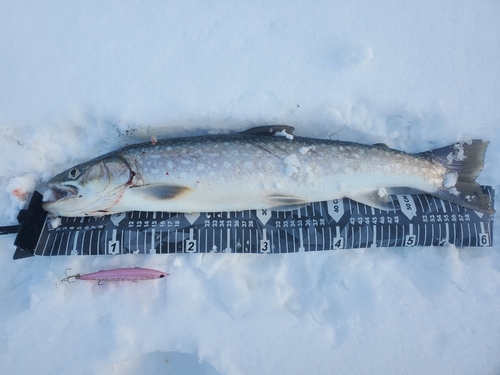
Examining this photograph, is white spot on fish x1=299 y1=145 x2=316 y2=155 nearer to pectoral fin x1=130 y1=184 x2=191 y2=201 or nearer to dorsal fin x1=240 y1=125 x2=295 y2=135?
dorsal fin x1=240 y1=125 x2=295 y2=135

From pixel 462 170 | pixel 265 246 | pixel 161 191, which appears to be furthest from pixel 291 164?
pixel 462 170

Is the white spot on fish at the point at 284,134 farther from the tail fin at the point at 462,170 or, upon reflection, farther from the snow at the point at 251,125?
the tail fin at the point at 462,170

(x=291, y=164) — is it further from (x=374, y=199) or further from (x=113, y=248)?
(x=113, y=248)

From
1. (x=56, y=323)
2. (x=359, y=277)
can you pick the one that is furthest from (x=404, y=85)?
(x=56, y=323)

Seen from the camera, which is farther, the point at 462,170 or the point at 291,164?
the point at 462,170

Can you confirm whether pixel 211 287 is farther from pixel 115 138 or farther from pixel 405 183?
pixel 405 183

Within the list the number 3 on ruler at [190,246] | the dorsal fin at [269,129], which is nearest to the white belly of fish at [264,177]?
the dorsal fin at [269,129]
